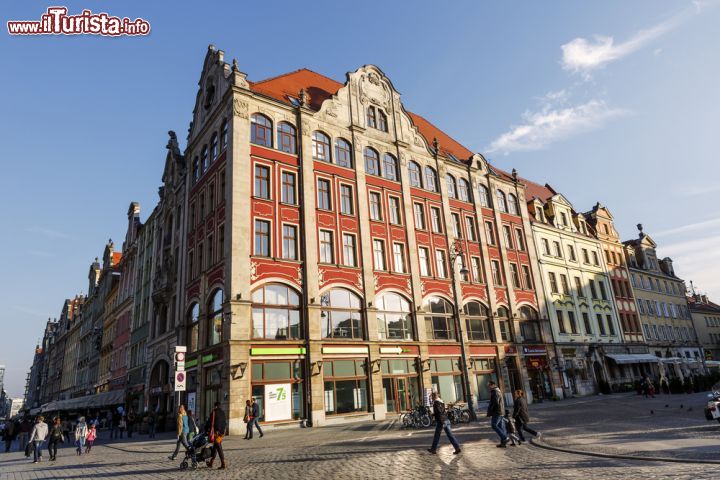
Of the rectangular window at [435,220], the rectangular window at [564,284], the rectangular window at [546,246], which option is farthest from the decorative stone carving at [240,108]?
the rectangular window at [564,284]

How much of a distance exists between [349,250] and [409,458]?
712 inches

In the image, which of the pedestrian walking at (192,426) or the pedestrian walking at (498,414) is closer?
the pedestrian walking at (498,414)

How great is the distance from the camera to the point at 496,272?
1513 inches

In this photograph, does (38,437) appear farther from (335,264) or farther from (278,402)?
(335,264)

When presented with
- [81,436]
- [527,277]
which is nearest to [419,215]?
[527,277]

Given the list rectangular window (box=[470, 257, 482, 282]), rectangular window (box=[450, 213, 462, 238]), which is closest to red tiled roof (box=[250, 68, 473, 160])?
rectangular window (box=[450, 213, 462, 238])

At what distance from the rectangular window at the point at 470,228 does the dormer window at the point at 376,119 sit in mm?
10322

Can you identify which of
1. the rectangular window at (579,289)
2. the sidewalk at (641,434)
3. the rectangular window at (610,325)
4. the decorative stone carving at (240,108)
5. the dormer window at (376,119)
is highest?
the dormer window at (376,119)

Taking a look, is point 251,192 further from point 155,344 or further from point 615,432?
point 615,432

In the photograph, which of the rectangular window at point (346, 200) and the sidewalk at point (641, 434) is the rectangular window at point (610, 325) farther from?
the rectangular window at point (346, 200)

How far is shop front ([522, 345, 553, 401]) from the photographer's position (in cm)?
3678

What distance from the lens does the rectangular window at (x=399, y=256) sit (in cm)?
3169

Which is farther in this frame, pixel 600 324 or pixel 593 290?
pixel 593 290

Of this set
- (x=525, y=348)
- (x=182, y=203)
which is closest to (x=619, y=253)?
(x=525, y=348)
